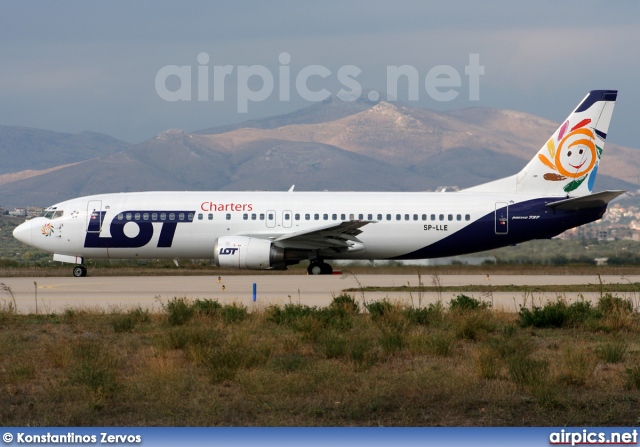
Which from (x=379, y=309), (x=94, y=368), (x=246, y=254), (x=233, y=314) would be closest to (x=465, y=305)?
(x=379, y=309)

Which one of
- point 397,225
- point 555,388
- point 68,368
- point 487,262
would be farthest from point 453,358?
point 487,262

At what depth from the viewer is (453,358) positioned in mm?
16188

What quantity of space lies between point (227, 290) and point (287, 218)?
816 cm

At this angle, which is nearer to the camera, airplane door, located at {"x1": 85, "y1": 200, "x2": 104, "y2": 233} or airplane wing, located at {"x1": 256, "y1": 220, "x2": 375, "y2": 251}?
airplane wing, located at {"x1": 256, "y1": 220, "x2": 375, "y2": 251}

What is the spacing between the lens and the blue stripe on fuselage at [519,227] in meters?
37.3

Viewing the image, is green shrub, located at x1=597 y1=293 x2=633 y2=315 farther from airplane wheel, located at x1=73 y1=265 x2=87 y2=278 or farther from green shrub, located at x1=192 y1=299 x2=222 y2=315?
airplane wheel, located at x1=73 y1=265 x2=87 y2=278

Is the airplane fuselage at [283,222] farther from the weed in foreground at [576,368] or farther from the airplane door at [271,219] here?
the weed in foreground at [576,368]

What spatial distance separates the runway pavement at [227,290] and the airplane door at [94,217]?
2076 millimetres

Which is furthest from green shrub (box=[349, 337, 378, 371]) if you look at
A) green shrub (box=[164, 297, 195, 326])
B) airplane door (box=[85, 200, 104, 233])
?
airplane door (box=[85, 200, 104, 233])

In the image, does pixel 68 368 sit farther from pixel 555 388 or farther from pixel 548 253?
pixel 548 253

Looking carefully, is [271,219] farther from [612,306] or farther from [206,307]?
[612,306]

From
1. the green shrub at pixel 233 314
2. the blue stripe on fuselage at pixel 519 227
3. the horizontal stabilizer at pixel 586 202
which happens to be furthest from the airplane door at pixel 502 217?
the green shrub at pixel 233 314

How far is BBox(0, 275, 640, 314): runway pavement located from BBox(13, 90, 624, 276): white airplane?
1.28 m

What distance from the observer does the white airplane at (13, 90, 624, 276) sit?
1468 inches
